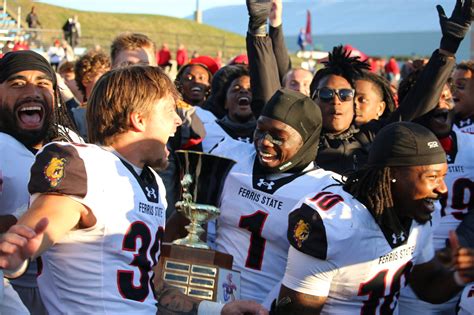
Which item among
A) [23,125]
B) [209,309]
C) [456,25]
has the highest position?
[456,25]

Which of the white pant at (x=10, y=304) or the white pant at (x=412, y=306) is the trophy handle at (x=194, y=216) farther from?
the white pant at (x=412, y=306)

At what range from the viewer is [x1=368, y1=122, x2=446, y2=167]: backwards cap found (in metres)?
3.69

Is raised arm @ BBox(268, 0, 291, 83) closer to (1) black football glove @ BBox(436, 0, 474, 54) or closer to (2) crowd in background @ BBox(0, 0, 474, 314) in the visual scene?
(2) crowd in background @ BBox(0, 0, 474, 314)

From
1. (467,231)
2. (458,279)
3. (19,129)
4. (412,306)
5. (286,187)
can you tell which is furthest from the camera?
(467,231)

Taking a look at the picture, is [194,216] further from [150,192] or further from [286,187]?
[150,192]

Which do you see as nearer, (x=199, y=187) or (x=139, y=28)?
(x=199, y=187)

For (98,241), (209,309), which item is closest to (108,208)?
(98,241)

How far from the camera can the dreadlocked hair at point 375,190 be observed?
369 centimetres

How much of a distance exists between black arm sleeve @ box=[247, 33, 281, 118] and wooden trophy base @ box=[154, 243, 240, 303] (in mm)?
1509

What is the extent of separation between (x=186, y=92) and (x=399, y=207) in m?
4.22

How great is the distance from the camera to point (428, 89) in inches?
200

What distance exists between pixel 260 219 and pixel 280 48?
2.38 m

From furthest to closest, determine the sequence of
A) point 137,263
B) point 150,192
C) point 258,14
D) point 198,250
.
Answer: point 258,14, point 198,250, point 150,192, point 137,263

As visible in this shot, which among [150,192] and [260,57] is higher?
[260,57]
